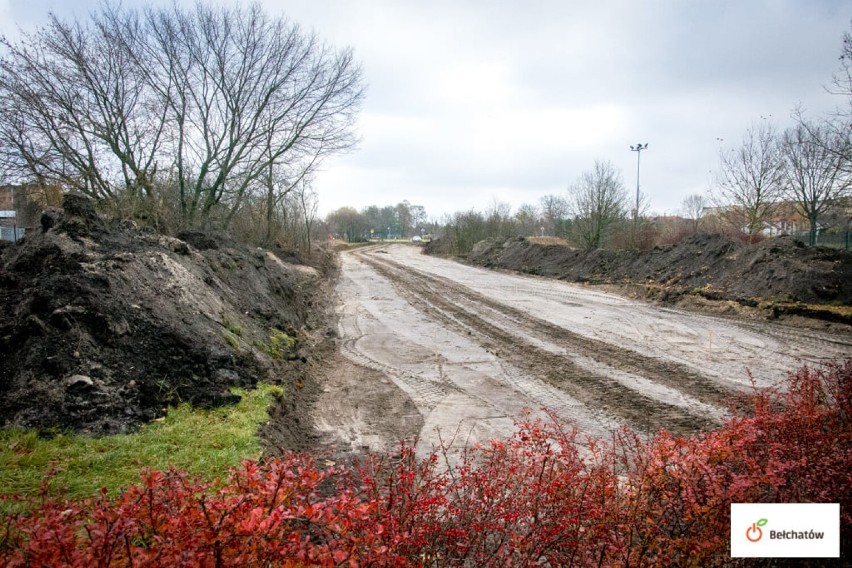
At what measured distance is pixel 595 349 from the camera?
30.8 ft

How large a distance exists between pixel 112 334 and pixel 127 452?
2130mm

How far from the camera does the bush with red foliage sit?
76.9 inches

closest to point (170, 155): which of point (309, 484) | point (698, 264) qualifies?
point (309, 484)

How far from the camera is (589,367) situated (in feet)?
27.0

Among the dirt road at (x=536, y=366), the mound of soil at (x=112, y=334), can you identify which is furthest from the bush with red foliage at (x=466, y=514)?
the mound of soil at (x=112, y=334)

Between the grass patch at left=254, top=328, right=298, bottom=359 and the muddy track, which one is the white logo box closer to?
the muddy track

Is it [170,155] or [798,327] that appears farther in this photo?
[170,155]

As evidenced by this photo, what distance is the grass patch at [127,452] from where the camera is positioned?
376 centimetres

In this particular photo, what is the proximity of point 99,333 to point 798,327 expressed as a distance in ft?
46.1

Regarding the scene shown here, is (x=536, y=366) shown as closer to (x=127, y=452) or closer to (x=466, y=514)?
(x=466, y=514)

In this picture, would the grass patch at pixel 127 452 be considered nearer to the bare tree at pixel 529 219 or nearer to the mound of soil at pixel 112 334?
the mound of soil at pixel 112 334

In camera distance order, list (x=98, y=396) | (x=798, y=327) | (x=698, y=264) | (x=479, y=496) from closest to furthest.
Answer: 1. (x=479, y=496)
2. (x=98, y=396)
3. (x=798, y=327)
4. (x=698, y=264)

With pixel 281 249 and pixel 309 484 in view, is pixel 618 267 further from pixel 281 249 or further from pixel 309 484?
pixel 309 484

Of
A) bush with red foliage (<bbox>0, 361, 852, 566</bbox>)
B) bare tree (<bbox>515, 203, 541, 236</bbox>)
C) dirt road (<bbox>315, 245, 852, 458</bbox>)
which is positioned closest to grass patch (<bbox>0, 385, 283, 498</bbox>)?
bush with red foliage (<bbox>0, 361, 852, 566</bbox>)
